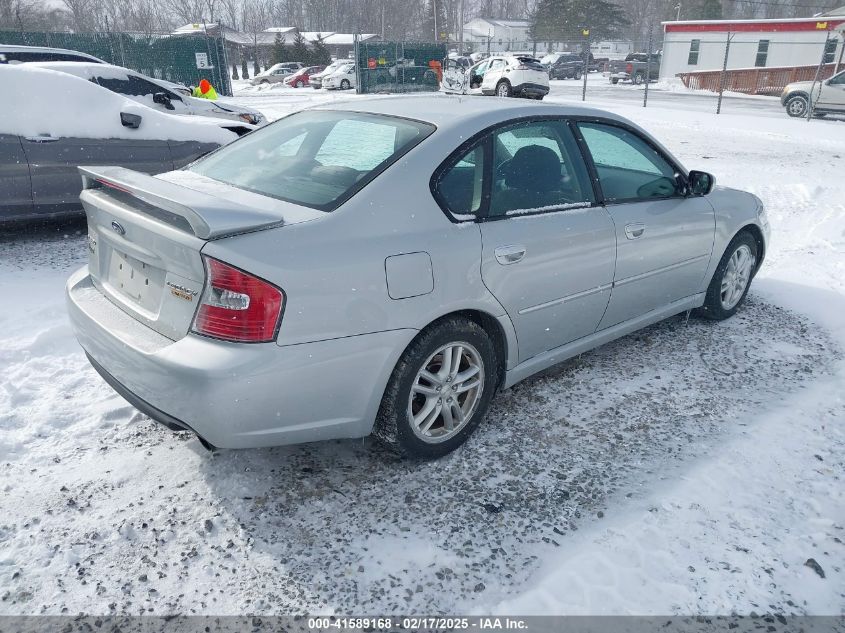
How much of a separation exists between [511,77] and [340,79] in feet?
42.7

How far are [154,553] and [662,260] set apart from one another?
3.10 m

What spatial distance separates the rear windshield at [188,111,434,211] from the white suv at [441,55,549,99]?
19.8m

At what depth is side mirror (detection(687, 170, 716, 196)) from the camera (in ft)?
13.3

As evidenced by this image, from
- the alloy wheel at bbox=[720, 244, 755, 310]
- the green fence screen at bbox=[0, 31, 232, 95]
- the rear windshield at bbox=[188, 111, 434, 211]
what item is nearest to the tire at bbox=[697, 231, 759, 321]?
the alloy wheel at bbox=[720, 244, 755, 310]

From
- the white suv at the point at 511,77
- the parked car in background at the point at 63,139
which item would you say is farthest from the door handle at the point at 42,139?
the white suv at the point at 511,77

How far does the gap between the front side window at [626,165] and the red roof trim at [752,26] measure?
32.3 metres

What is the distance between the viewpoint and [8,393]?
3.40 meters

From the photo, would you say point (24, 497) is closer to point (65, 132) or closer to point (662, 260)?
point (662, 260)

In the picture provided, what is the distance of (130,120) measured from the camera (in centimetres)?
623

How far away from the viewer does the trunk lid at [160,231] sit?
2363mm

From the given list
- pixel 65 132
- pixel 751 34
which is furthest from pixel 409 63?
pixel 65 132

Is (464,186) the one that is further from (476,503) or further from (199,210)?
(476,503)

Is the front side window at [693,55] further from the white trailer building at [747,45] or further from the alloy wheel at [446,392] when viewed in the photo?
the alloy wheel at [446,392]

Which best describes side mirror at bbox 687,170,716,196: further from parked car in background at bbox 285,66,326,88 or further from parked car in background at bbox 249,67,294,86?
parked car in background at bbox 249,67,294,86
